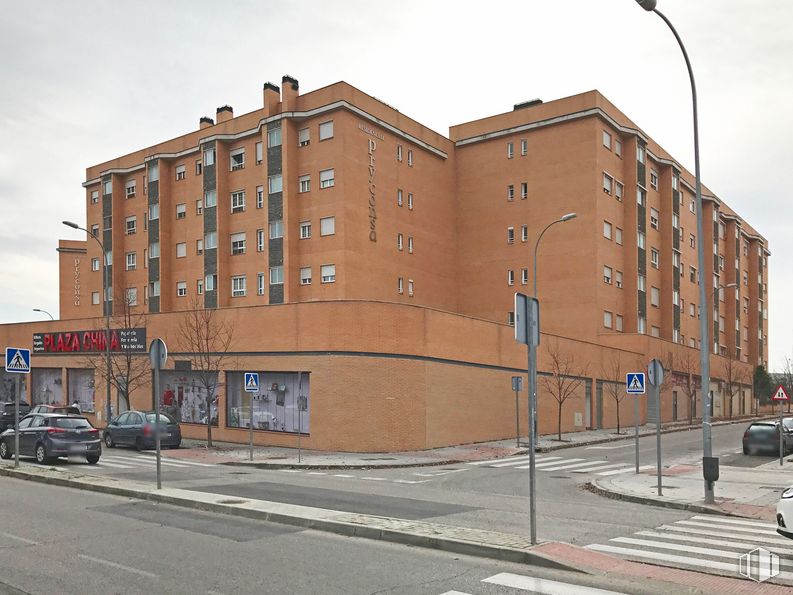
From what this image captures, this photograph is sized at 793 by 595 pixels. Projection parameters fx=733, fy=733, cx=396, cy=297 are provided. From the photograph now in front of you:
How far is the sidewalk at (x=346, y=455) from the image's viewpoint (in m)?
24.0

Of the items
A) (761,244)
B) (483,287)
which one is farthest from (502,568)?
(761,244)

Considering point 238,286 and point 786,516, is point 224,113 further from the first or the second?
point 786,516

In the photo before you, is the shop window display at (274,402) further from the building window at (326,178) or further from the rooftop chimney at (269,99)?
the rooftop chimney at (269,99)

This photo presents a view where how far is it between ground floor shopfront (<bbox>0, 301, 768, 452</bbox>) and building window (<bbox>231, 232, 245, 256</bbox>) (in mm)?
12548

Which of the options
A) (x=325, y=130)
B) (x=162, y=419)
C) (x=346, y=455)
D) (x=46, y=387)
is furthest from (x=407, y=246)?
(x=162, y=419)

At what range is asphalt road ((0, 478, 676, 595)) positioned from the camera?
7.84m

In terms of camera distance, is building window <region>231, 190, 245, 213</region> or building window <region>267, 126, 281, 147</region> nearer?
building window <region>267, 126, 281, 147</region>

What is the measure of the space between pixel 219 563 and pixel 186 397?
1041 inches

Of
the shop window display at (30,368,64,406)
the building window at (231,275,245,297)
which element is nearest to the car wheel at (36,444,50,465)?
the shop window display at (30,368,64,406)

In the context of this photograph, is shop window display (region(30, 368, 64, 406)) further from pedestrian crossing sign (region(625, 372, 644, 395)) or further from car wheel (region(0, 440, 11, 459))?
pedestrian crossing sign (region(625, 372, 644, 395))

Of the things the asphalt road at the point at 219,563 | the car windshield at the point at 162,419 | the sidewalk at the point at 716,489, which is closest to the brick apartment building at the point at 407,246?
the car windshield at the point at 162,419

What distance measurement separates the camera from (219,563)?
892cm

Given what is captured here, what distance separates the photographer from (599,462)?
26.3 m

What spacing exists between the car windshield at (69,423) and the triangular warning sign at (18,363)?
11.6 feet
